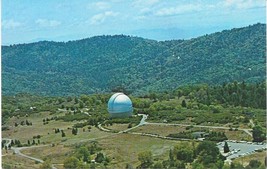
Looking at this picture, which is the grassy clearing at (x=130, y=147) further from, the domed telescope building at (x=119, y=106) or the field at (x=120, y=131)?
the domed telescope building at (x=119, y=106)

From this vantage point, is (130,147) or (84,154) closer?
(84,154)

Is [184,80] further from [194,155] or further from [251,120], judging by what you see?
[194,155]

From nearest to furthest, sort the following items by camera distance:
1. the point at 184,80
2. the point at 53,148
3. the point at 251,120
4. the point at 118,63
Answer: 1. the point at 53,148
2. the point at 251,120
3. the point at 184,80
4. the point at 118,63

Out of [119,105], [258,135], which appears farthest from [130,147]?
[119,105]

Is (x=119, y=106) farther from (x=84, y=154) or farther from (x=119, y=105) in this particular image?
(x=84, y=154)

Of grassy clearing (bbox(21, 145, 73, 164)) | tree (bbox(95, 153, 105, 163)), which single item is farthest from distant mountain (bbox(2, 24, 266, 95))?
tree (bbox(95, 153, 105, 163))

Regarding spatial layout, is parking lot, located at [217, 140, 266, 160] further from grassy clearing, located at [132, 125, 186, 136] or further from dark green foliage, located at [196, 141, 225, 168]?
grassy clearing, located at [132, 125, 186, 136]

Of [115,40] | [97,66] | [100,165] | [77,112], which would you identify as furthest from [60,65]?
[100,165]
